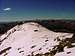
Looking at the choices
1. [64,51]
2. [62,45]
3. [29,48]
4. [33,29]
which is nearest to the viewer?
[64,51]

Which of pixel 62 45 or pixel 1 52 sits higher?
pixel 62 45

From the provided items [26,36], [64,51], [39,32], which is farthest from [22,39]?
[64,51]

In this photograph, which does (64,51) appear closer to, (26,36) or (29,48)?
(29,48)

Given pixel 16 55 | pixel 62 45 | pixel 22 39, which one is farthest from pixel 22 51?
pixel 62 45

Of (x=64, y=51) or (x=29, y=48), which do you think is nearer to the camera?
(x=64, y=51)

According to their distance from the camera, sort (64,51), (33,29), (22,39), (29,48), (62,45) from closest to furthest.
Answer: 1. (64,51)
2. (62,45)
3. (29,48)
4. (22,39)
5. (33,29)

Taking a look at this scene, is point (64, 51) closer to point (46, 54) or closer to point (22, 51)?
point (46, 54)
